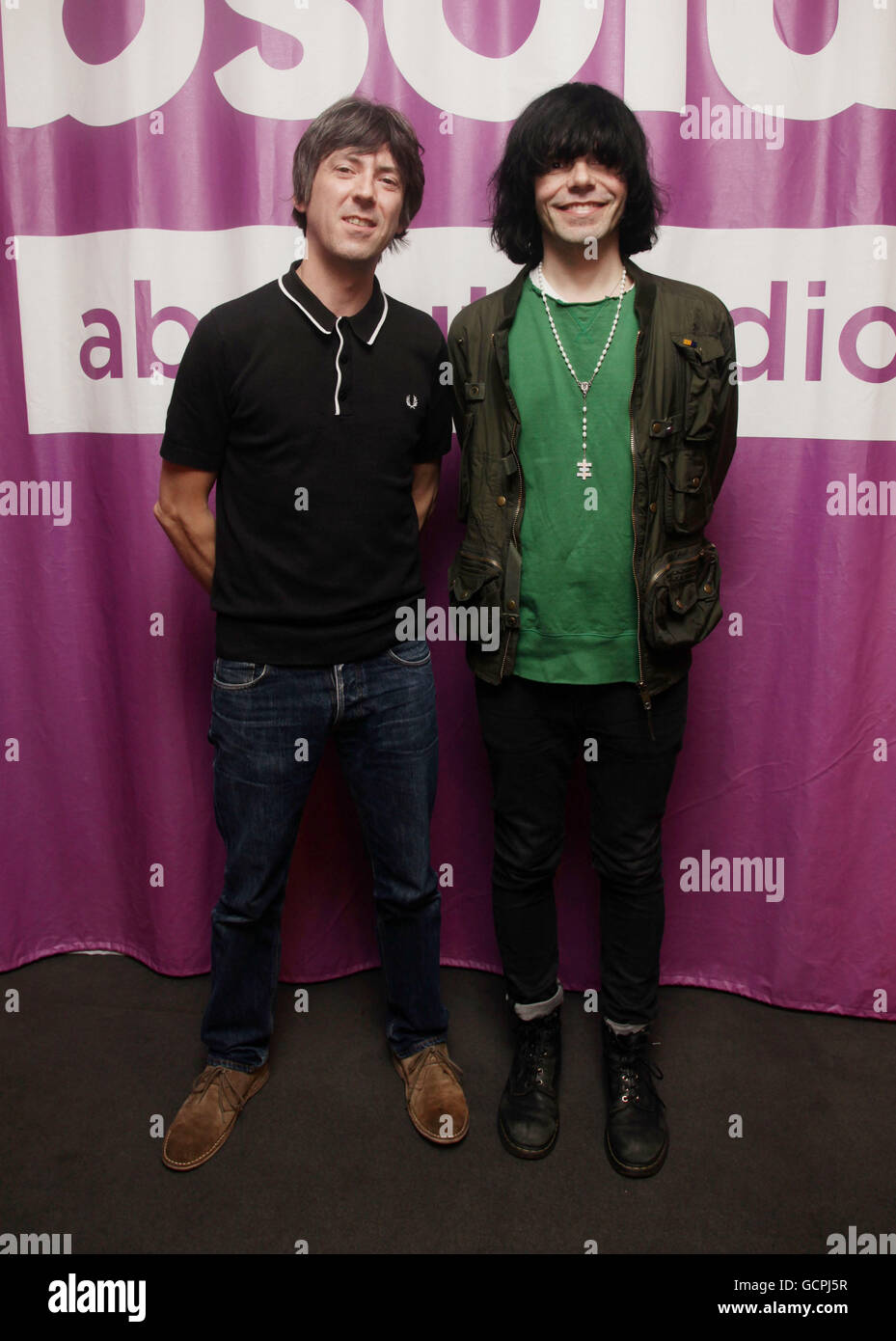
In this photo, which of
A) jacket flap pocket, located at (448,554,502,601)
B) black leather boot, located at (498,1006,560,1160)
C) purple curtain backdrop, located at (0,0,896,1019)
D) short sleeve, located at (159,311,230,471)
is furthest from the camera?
purple curtain backdrop, located at (0,0,896,1019)

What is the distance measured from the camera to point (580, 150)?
1.61 metres

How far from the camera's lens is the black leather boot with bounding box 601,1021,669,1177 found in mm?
1789

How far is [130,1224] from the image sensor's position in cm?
167

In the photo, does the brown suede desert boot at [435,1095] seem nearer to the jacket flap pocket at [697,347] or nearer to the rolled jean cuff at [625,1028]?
the rolled jean cuff at [625,1028]

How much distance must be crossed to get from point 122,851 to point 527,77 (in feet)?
6.47

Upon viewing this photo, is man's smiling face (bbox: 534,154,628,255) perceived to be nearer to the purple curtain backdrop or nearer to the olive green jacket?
the olive green jacket

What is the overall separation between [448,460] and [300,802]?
0.82 metres

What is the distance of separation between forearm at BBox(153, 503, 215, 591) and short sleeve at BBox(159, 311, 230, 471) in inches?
4.8

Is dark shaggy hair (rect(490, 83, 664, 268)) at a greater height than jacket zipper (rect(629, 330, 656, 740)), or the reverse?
dark shaggy hair (rect(490, 83, 664, 268))

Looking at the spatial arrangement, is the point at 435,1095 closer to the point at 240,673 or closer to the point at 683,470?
the point at 240,673

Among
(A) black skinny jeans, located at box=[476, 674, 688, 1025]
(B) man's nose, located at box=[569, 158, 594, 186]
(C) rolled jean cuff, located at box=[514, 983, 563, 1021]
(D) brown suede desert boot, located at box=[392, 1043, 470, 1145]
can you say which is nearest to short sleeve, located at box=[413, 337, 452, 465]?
(B) man's nose, located at box=[569, 158, 594, 186]

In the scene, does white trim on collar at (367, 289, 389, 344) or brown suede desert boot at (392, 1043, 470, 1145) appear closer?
white trim on collar at (367, 289, 389, 344)

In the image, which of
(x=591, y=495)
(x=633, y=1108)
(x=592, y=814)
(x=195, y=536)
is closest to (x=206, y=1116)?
(x=633, y=1108)
